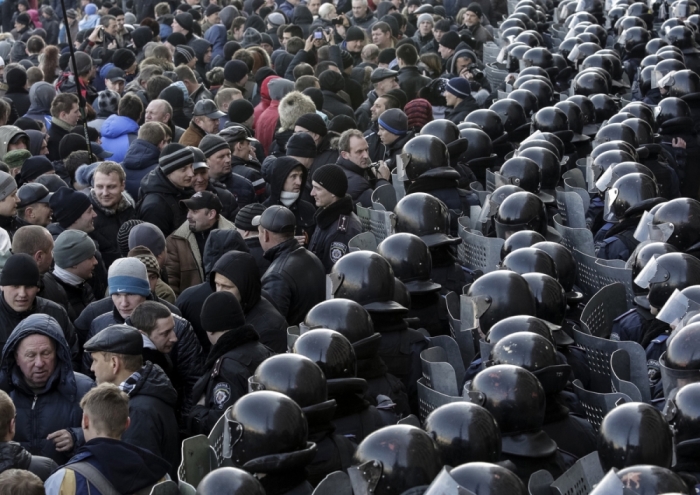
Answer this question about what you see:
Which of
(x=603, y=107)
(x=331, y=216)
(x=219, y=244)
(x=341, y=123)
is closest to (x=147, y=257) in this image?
(x=219, y=244)

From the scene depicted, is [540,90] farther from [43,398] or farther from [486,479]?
[486,479]

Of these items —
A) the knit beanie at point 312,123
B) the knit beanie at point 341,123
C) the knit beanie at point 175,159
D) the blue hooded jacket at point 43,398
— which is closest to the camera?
the blue hooded jacket at point 43,398

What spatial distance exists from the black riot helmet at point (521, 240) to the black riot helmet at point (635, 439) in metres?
2.73

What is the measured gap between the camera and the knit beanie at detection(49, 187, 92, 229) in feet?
26.2

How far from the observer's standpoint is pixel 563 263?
24.1 ft

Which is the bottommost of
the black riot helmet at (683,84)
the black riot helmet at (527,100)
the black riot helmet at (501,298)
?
the black riot helmet at (683,84)

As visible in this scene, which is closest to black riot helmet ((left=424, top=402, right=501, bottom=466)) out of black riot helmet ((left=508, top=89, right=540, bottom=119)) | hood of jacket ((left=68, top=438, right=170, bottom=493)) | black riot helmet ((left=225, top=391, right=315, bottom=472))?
black riot helmet ((left=225, top=391, right=315, bottom=472))

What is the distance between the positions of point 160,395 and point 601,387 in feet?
8.18

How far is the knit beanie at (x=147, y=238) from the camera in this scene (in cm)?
765

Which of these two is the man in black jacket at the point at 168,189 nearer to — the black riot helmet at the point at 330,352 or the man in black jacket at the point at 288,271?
the man in black jacket at the point at 288,271

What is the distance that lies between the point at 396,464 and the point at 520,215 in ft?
12.5

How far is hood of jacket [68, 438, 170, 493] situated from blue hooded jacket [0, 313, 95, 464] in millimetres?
815

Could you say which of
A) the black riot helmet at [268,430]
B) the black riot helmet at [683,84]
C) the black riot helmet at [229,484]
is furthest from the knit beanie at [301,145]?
the black riot helmet at [229,484]

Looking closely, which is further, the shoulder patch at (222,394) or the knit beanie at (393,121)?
the knit beanie at (393,121)
